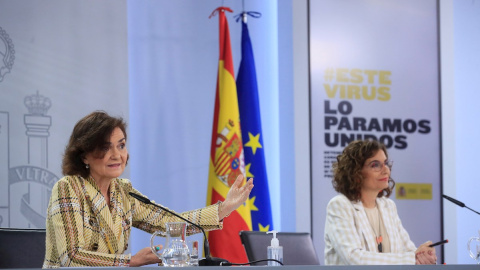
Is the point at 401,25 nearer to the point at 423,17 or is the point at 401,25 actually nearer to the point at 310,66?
the point at 423,17

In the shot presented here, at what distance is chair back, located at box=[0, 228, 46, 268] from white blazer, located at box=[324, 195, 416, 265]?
1.46m

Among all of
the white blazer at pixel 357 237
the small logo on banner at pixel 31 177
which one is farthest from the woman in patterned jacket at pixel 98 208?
the small logo on banner at pixel 31 177

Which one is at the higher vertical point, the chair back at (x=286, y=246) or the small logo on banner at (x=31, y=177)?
the small logo on banner at (x=31, y=177)

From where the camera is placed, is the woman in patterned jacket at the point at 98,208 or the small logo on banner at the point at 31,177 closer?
the woman in patterned jacket at the point at 98,208

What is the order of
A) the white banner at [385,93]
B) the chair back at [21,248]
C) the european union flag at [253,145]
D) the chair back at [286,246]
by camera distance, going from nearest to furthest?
the chair back at [21,248]
the chair back at [286,246]
the european union flag at [253,145]
the white banner at [385,93]

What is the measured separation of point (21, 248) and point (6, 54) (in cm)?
210

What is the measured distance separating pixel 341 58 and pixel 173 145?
150 centimetres

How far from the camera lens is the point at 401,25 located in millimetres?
5430

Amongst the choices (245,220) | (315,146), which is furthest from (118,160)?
(315,146)

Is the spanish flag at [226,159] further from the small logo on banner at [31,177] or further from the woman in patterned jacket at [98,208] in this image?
the woman in patterned jacket at [98,208]

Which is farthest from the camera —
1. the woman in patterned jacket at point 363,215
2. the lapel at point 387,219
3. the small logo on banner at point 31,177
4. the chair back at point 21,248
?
the small logo on banner at point 31,177

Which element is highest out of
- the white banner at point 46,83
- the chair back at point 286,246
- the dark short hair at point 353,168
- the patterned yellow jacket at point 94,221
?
the white banner at point 46,83

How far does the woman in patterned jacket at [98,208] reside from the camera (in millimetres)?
2459

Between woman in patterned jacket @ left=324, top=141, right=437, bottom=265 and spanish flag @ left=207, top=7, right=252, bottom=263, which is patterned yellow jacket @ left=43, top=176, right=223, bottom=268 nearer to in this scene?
woman in patterned jacket @ left=324, top=141, right=437, bottom=265
